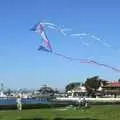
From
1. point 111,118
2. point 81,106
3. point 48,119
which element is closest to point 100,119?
point 111,118

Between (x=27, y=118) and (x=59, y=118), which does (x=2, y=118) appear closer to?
(x=27, y=118)

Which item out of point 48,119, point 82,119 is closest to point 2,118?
point 48,119

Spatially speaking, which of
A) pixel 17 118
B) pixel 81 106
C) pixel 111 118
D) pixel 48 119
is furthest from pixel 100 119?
pixel 81 106

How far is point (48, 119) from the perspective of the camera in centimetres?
3731

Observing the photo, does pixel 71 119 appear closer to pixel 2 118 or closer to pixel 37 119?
pixel 37 119

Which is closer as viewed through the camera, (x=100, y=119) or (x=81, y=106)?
(x=100, y=119)

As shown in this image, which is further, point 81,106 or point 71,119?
point 81,106

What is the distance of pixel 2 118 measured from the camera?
39.3m

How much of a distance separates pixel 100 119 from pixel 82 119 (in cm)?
151

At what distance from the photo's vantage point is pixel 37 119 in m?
37.4

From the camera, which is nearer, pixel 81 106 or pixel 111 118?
pixel 111 118

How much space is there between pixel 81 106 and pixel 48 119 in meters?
21.5

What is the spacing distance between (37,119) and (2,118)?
146 inches

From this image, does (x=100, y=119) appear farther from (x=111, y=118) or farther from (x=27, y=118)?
(x=27, y=118)
